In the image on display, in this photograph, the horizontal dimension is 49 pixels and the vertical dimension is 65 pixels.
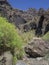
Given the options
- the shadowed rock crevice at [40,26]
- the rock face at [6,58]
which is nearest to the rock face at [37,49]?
the rock face at [6,58]

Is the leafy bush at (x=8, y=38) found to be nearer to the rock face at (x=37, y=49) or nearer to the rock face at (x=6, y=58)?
the rock face at (x=6, y=58)

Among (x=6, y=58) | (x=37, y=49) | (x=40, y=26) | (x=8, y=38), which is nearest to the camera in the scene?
(x=6, y=58)

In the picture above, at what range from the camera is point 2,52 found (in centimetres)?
812

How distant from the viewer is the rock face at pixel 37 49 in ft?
67.6

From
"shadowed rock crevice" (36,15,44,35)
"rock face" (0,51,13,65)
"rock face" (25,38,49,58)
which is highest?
"rock face" (0,51,13,65)

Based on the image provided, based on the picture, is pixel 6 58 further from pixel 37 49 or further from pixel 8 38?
pixel 37 49

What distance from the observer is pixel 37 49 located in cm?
2100

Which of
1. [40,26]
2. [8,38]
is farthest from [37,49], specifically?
[40,26]

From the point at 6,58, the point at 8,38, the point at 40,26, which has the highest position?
the point at 8,38

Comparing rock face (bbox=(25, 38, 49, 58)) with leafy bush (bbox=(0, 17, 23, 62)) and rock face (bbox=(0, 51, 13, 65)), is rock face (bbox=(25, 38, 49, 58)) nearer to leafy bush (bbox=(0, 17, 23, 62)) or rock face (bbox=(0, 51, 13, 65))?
leafy bush (bbox=(0, 17, 23, 62))

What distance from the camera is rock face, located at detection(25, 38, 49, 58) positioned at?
2061 cm

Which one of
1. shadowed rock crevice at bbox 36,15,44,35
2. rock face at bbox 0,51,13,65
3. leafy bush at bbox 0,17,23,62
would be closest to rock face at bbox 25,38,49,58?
leafy bush at bbox 0,17,23,62

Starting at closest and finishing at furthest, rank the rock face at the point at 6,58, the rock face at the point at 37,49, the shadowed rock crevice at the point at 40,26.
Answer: the rock face at the point at 6,58, the rock face at the point at 37,49, the shadowed rock crevice at the point at 40,26

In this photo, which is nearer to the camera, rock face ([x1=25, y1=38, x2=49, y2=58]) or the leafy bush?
the leafy bush
